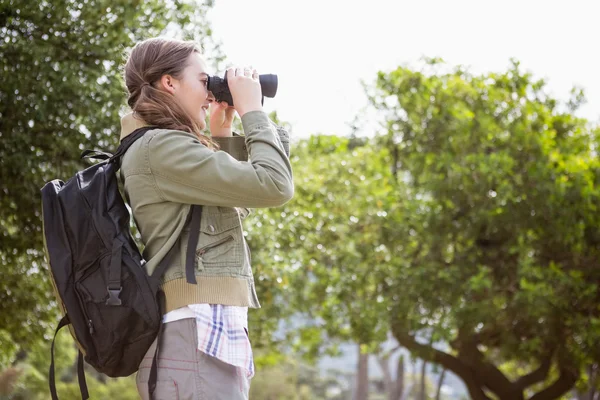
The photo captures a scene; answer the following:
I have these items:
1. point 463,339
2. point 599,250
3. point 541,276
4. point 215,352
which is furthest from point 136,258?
point 463,339

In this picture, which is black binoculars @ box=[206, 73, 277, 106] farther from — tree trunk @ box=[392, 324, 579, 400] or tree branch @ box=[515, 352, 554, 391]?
tree branch @ box=[515, 352, 554, 391]

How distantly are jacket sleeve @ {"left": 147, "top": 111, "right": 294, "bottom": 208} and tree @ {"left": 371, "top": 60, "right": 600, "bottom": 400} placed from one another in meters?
9.59

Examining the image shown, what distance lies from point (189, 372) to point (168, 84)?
769mm

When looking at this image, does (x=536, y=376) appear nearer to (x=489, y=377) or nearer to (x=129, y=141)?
(x=489, y=377)

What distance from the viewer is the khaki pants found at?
6.49 ft

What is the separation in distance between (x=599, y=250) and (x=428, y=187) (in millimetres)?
2583

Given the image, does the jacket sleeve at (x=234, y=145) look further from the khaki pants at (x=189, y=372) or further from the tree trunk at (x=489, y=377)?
the tree trunk at (x=489, y=377)

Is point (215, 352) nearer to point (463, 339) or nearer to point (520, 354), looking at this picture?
point (520, 354)

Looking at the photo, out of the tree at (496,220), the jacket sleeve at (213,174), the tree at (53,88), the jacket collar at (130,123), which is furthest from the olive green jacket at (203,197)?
the tree at (496,220)

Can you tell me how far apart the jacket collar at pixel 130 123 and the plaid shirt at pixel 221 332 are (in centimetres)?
52

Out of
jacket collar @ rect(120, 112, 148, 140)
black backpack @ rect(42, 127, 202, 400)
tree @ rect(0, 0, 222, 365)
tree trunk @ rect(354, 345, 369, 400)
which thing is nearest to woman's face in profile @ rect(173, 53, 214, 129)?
jacket collar @ rect(120, 112, 148, 140)

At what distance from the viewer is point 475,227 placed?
12.2 meters

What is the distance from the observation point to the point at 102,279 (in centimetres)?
201

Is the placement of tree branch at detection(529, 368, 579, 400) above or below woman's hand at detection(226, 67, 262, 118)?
below
